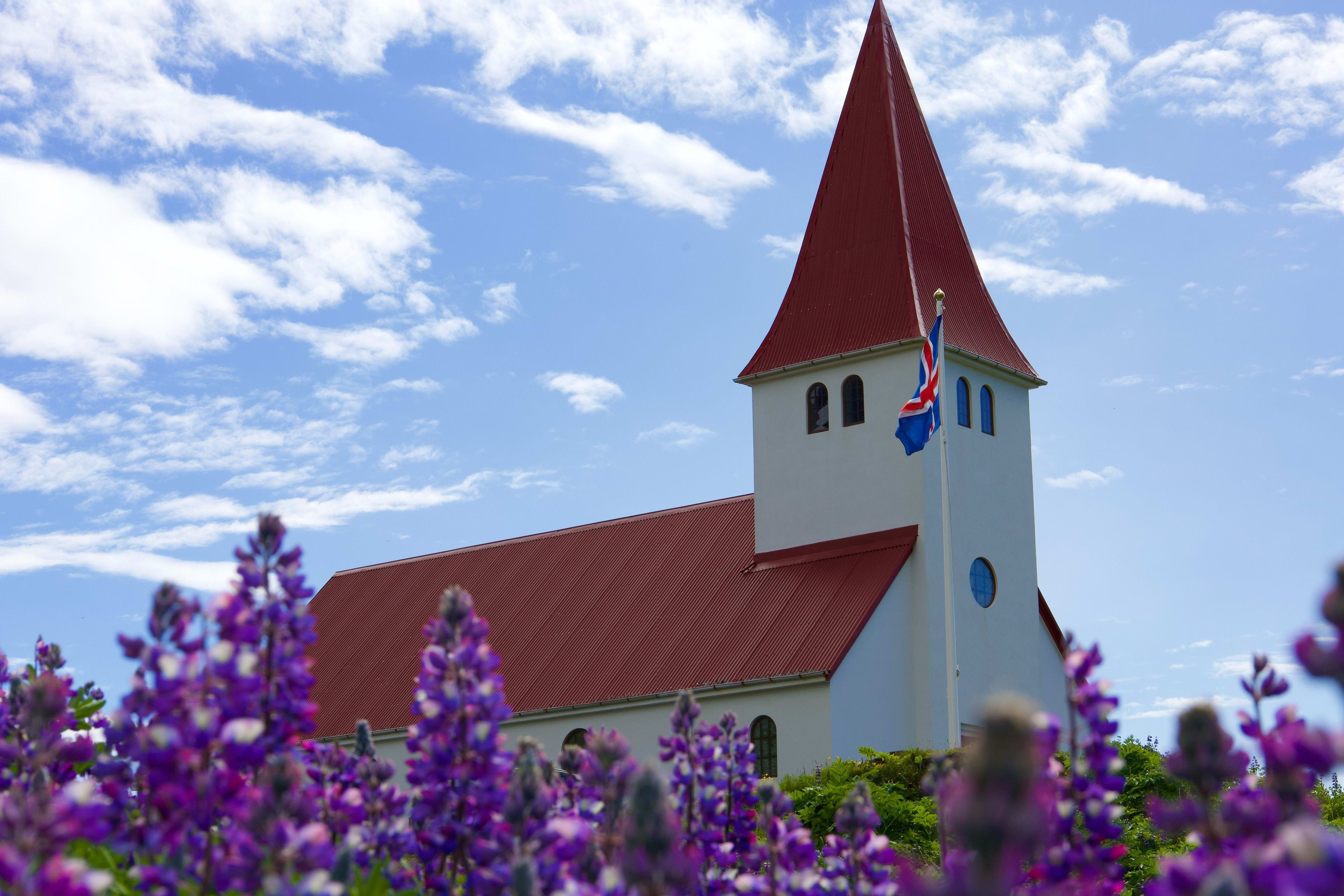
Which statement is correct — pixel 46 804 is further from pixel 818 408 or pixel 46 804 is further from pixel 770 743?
pixel 818 408

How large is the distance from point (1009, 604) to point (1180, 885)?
26.9 m

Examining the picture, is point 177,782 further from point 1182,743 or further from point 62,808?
point 1182,743

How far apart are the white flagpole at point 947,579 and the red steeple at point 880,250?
1.94 m

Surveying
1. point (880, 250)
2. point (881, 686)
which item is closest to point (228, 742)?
point (881, 686)

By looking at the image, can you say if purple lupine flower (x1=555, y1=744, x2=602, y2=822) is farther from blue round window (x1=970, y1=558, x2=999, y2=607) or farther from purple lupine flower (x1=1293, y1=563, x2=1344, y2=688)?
blue round window (x1=970, y1=558, x2=999, y2=607)

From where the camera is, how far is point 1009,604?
29.5 metres

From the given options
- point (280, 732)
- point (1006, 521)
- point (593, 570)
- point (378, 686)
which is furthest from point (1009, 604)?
point (280, 732)

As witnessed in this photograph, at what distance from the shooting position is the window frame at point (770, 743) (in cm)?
2606

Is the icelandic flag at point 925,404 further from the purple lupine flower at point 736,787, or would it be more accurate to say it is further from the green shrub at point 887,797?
the purple lupine flower at point 736,787

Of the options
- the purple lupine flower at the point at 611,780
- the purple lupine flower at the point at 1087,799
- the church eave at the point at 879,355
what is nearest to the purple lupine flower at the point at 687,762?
the purple lupine flower at the point at 611,780

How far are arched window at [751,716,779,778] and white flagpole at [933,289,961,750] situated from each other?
3.17 m

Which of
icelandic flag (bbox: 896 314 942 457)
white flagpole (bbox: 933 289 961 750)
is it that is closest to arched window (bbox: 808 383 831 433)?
white flagpole (bbox: 933 289 961 750)

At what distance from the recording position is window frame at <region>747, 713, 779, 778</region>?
2606cm

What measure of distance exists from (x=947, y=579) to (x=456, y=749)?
22015mm
